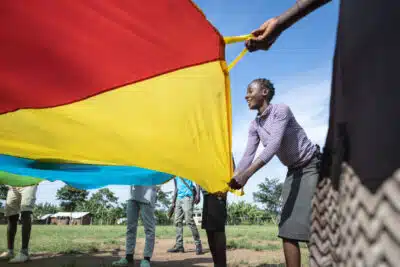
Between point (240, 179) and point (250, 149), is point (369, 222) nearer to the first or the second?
point (240, 179)

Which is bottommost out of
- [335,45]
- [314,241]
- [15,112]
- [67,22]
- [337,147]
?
[314,241]

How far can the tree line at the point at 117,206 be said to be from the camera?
186 ft

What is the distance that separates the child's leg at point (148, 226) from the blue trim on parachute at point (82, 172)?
324 mm

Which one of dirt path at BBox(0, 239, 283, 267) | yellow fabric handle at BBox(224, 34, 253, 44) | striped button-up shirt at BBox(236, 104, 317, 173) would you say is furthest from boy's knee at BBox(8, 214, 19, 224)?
yellow fabric handle at BBox(224, 34, 253, 44)

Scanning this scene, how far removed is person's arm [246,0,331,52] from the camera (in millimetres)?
1293

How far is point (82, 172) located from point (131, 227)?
928 millimetres

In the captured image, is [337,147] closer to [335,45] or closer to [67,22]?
[335,45]

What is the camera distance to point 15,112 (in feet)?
Answer: 8.28

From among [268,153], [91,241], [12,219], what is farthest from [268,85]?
[91,241]

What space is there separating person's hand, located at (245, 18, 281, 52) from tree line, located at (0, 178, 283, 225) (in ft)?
163

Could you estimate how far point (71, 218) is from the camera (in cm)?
6300

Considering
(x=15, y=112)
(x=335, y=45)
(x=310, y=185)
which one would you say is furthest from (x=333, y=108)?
(x=15, y=112)

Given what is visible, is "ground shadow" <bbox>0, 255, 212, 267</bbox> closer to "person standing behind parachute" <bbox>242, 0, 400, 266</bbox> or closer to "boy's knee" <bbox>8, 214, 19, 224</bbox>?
"boy's knee" <bbox>8, 214, 19, 224</bbox>

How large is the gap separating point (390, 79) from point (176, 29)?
1694 mm
